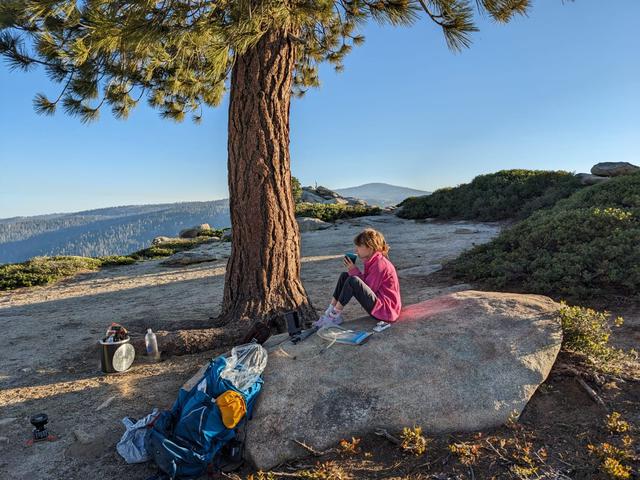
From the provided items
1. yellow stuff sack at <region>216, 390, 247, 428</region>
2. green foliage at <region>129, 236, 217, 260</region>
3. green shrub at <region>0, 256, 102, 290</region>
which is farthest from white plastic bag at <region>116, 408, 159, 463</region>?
green foliage at <region>129, 236, 217, 260</region>

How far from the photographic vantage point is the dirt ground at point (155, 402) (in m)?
3.14

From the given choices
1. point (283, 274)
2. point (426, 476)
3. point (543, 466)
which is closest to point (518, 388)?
point (543, 466)

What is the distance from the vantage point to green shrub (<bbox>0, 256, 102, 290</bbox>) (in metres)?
12.7

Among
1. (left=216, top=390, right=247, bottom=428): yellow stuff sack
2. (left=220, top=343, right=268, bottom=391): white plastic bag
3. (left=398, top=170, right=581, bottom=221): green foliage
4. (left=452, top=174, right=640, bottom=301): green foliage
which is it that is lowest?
(left=216, top=390, right=247, bottom=428): yellow stuff sack

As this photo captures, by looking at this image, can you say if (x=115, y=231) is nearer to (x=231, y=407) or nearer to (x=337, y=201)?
(x=337, y=201)

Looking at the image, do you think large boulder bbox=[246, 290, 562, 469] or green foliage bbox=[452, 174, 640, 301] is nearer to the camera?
large boulder bbox=[246, 290, 562, 469]

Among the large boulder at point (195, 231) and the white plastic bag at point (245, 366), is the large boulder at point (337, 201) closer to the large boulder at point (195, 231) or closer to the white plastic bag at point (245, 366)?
the large boulder at point (195, 231)

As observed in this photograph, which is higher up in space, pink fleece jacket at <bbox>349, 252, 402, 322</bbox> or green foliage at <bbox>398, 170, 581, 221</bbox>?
green foliage at <bbox>398, 170, 581, 221</bbox>

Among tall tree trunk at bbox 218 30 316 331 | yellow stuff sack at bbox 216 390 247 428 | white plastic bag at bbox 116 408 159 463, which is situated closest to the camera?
yellow stuff sack at bbox 216 390 247 428

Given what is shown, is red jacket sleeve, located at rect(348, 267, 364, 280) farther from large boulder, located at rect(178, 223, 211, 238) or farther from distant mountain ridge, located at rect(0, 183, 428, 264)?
distant mountain ridge, located at rect(0, 183, 428, 264)

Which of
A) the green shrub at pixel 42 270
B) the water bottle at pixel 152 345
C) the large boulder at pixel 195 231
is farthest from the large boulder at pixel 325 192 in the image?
the water bottle at pixel 152 345

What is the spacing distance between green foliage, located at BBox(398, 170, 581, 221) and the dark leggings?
1412 cm

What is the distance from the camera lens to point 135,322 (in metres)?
7.25

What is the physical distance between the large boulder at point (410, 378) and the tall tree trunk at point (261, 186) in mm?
1782
